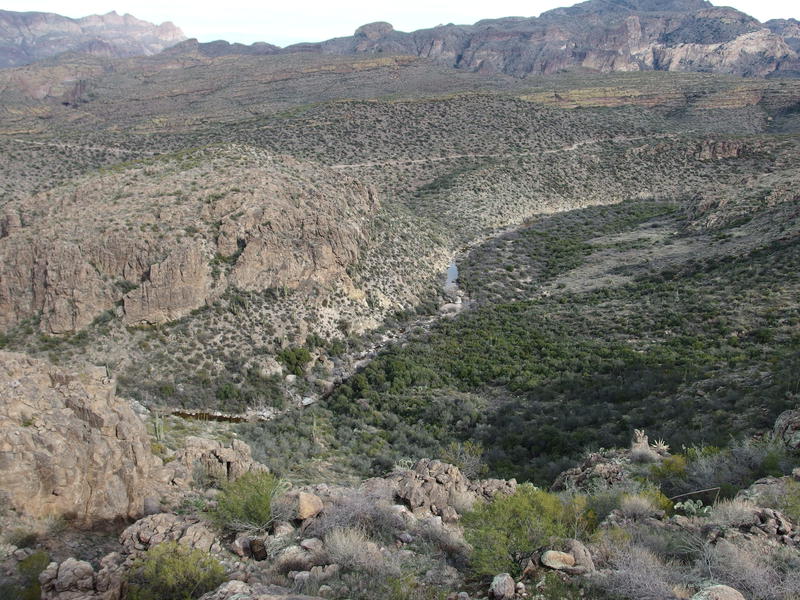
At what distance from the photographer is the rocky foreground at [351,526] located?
6949 millimetres

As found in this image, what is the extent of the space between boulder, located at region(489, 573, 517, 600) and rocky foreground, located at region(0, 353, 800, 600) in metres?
0.02

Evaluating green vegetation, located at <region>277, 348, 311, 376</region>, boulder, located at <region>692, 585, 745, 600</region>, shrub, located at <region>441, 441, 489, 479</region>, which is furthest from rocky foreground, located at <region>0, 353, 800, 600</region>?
green vegetation, located at <region>277, 348, 311, 376</region>

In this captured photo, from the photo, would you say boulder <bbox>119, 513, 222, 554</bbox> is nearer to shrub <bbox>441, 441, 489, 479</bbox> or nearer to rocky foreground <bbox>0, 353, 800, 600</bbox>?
rocky foreground <bbox>0, 353, 800, 600</bbox>

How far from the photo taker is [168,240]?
90.6 feet

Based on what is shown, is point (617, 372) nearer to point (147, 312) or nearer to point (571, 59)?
point (147, 312)

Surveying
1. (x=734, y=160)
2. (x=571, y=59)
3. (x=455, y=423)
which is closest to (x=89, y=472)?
(x=455, y=423)

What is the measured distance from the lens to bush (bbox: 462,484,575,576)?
7.32 metres

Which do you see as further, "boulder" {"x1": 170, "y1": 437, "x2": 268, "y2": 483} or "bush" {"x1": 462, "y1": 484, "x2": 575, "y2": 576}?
"boulder" {"x1": 170, "y1": 437, "x2": 268, "y2": 483}

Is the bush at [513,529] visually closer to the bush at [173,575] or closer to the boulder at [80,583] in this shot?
the bush at [173,575]

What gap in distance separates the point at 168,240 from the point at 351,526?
74.1 feet

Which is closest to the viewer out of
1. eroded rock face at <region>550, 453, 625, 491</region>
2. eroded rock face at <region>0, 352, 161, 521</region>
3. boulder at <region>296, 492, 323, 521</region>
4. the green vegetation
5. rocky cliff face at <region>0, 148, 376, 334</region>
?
boulder at <region>296, 492, 323, 521</region>

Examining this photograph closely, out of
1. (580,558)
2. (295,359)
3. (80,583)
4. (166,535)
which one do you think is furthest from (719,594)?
(295,359)

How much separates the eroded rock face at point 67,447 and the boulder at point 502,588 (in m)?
7.52

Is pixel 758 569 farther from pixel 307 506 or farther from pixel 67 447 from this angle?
pixel 67 447
